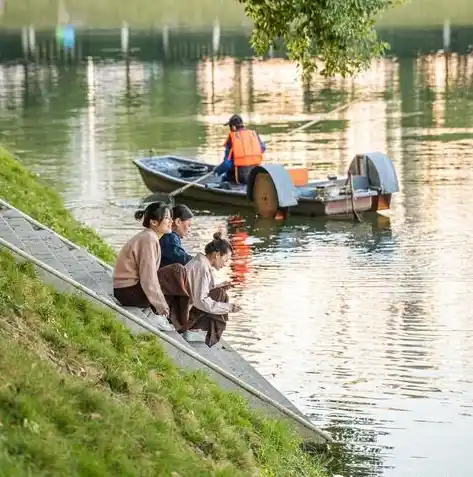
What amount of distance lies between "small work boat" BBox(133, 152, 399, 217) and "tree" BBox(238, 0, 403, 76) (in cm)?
941

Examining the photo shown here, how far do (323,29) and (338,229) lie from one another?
34.6 ft

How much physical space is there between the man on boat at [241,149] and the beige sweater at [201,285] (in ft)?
47.6

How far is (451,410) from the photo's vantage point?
1450 centimetres

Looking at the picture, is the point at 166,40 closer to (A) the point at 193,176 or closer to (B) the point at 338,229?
(A) the point at 193,176

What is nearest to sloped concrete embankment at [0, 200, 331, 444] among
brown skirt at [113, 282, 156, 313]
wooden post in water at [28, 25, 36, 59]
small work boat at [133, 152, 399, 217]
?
brown skirt at [113, 282, 156, 313]

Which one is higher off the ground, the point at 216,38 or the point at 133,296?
the point at 216,38

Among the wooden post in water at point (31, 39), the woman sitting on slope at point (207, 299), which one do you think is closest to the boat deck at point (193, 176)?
the woman sitting on slope at point (207, 299)

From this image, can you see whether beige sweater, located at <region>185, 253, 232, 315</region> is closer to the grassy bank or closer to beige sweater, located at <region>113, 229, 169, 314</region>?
beige sweater, located at <region>113, 229, 169, 314</region>

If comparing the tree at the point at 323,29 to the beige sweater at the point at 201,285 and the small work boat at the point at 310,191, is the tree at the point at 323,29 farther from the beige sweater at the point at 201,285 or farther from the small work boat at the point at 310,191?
the small work boat at the point at 310,191

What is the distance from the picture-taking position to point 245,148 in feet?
92.1

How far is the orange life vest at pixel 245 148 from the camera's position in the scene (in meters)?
28.0

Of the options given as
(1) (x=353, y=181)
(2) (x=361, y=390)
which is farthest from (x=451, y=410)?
(1) (x=353, y=181)

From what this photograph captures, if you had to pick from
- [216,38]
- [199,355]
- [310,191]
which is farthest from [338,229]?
[216,38]

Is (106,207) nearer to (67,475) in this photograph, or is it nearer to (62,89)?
(67,475)
